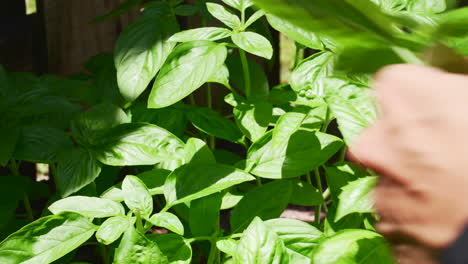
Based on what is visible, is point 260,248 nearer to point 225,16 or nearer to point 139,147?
point 139,147

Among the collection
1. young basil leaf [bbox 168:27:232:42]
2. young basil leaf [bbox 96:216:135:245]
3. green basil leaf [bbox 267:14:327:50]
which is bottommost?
young basil leaf [bbox 96:216:135:245]

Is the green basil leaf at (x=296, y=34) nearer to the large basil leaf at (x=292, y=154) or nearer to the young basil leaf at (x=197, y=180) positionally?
the large basil leaf at (x=292, y=154)

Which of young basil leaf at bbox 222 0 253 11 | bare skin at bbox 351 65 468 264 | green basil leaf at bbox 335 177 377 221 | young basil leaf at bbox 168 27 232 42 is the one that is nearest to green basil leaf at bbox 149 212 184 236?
green basil leaf at bbox 335 177 377 221

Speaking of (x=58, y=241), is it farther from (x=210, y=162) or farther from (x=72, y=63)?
(x=72, y=63)

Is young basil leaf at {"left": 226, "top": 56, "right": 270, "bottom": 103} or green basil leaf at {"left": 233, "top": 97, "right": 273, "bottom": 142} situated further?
young basil leaf at {"left": 226, "top": 56, "right": 270, "bottom": 103}

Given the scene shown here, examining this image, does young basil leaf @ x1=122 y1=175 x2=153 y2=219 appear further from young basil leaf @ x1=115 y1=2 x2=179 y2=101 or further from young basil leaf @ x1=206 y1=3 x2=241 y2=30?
young basil leaf @ x1=206 y1=3 x2=241 y2=30

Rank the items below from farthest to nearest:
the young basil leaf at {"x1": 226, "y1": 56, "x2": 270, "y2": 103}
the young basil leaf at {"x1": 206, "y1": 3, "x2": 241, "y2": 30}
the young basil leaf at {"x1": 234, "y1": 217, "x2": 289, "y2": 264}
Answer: the young basil leaf at {"x1": 226, "y1": 56, "x2": 270, "y2": 103} → the young basil leaf at {"x1": 206, "y1": 3, "x2": 241, "y2": 30} → the young basil leaf at {"x1": 234, "y1": 217, "x2": 289, "y2": 264}
